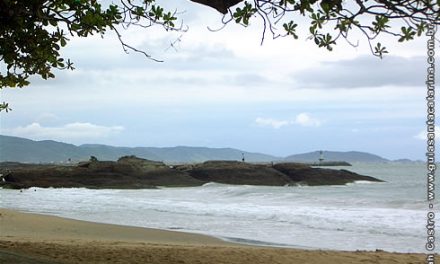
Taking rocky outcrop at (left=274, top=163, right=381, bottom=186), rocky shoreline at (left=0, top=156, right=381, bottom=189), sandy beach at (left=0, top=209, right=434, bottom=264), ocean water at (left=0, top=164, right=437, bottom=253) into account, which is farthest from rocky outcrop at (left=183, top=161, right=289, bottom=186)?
sandy beach at (left=0, top=209, right=434, bottom=264)

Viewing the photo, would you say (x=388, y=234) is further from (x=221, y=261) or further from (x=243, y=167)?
(x=243, y=167)

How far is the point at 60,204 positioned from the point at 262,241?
16.4m

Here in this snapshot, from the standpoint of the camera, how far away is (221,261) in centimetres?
962

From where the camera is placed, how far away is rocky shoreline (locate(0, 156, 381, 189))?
46.8 metres

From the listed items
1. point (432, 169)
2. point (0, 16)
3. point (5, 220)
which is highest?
point (0, 16)

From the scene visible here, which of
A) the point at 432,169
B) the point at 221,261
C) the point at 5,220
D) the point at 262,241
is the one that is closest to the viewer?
the point at 432,169

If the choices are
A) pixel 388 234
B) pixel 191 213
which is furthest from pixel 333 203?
pixel 388 234

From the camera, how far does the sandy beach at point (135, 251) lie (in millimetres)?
8758

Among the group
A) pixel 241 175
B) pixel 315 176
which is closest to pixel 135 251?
pixel 241 175

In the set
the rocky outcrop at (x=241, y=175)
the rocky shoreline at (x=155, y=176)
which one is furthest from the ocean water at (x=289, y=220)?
the rocky outcrop at (x=241, y=175)

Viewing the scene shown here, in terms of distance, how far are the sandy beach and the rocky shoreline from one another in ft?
90.5

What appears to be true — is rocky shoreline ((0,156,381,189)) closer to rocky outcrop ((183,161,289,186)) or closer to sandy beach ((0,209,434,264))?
rocky outcrop ((183,161,289,186))

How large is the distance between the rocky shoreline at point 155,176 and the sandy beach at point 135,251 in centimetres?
2759

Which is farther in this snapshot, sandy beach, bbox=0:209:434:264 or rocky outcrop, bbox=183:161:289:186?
rocky outcrop, bbox=183:161:289:186
